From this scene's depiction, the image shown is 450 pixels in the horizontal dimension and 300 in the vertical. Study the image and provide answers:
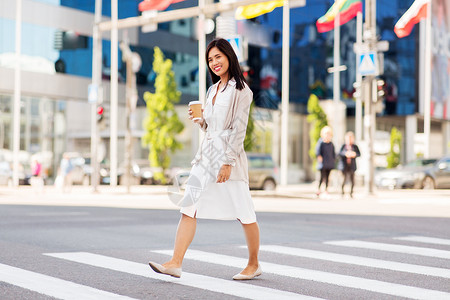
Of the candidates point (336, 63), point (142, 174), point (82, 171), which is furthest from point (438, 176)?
point (82, 171)

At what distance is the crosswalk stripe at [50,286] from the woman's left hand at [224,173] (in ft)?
3.94

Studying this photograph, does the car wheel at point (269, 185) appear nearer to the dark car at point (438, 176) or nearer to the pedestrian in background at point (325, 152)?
the dark car at point (438, 176)

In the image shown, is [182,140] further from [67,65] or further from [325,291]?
[325,291]

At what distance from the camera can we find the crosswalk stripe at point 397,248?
26.4 ft

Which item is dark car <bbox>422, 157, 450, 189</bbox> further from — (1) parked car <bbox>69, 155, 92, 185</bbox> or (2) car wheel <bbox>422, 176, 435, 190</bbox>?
(1) parked car <bbox>69, 155, 92, 185</bbox>

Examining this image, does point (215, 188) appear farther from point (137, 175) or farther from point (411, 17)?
point (137, 175)

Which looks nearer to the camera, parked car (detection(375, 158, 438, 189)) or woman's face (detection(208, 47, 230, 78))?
woman's face (detection(208, 47, 230, 78))

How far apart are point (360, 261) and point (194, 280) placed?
216 cm

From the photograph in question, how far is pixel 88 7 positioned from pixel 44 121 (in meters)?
6.96

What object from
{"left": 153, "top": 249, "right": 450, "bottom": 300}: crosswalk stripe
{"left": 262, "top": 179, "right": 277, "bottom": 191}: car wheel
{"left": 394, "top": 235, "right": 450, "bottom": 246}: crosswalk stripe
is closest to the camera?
{"left": 153, "top": 249, "right": 450, "bottom": 300}: crosswalk stripe

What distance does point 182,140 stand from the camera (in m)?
42.9

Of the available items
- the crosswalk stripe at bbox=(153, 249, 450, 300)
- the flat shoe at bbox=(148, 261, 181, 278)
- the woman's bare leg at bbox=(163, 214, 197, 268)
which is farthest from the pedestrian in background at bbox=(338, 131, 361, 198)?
the flat shoe at bbox=(148, 261, 181, 278)

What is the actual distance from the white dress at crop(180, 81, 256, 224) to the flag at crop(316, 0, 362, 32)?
72.3 ft

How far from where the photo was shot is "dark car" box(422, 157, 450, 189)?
2761 centimetres
